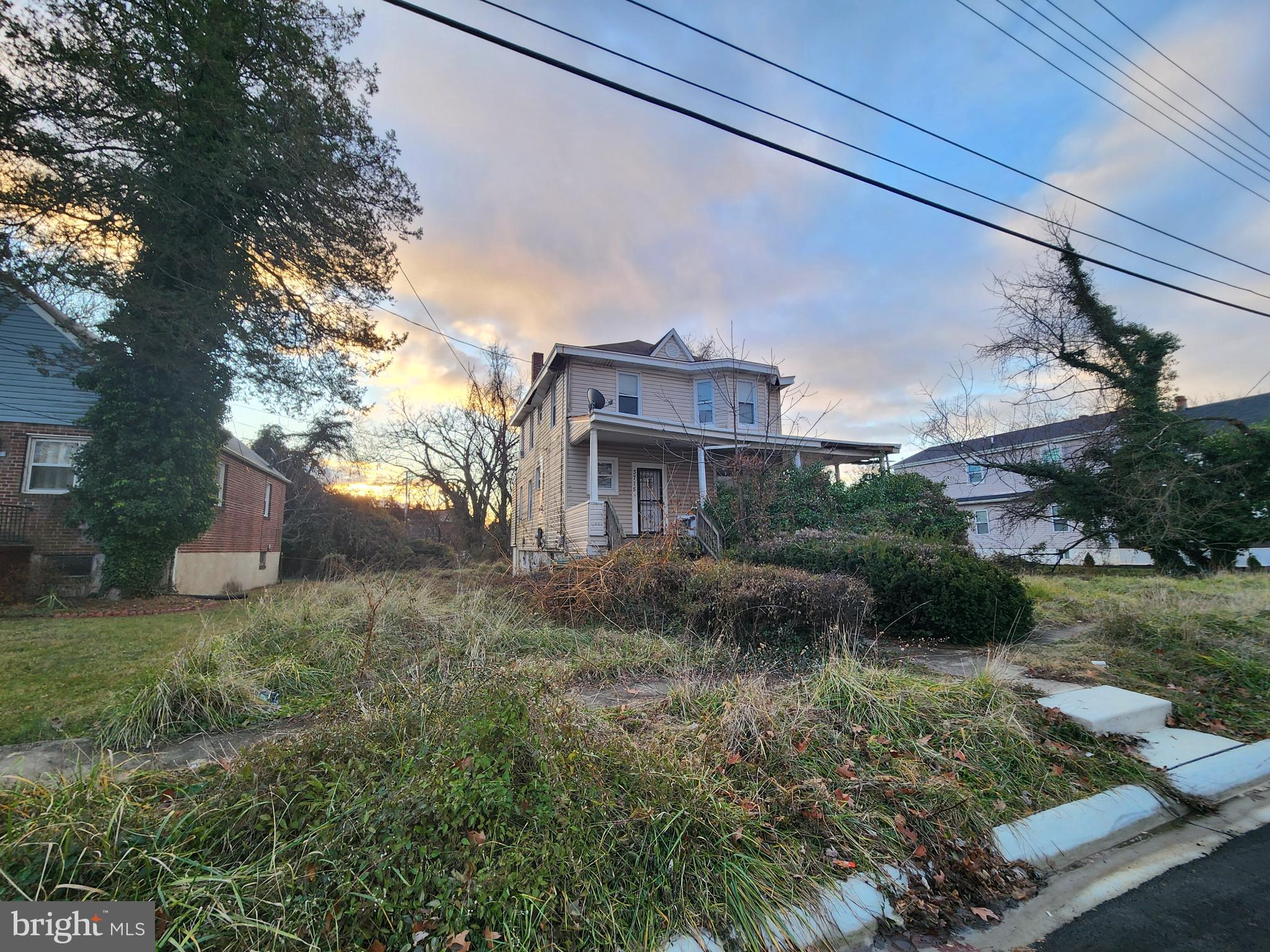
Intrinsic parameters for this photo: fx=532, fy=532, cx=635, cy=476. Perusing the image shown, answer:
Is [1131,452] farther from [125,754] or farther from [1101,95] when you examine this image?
[125,754]

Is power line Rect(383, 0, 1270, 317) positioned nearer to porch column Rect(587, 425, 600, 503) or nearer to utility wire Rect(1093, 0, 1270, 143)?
utility wire Rect(1093, 0, 1270, 143)

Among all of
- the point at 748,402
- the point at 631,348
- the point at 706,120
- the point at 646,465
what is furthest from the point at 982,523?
the point at 706,120

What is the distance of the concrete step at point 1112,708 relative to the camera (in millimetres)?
3941

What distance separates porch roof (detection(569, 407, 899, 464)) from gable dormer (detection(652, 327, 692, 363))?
116 inches

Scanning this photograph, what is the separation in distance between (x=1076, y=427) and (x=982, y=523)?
13.4m

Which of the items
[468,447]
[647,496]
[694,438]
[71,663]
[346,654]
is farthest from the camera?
[468,447]

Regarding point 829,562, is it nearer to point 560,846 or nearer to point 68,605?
point 560,846

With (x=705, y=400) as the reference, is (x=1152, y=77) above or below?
above

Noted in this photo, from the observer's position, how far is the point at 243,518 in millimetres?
20156

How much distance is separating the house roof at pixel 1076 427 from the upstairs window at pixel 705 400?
7127 mm

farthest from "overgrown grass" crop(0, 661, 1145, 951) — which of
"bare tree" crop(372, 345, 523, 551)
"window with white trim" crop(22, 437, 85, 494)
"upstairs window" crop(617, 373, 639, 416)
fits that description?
"bare tree" crop(372, 345, 523, 551)

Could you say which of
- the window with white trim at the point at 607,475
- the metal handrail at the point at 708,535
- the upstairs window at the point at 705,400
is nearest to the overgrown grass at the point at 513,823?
the metal handrail at the point at 708,535

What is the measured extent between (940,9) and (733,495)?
884 cm

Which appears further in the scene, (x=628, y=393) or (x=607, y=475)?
(x=628, y=393)
